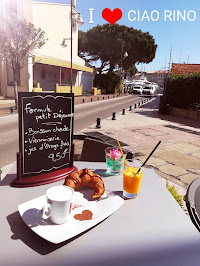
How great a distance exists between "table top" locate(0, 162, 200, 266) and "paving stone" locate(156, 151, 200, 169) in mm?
3828

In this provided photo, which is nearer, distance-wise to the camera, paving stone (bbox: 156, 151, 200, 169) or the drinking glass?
the drinking glass

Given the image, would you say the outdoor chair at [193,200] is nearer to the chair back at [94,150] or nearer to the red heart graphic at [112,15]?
the chair back at [94,150]

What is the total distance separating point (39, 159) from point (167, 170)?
3564 millimetres

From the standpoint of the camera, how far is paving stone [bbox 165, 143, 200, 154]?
6.11m

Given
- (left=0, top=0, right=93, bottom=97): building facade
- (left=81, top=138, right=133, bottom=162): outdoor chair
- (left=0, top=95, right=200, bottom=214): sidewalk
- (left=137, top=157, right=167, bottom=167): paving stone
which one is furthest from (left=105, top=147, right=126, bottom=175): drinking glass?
(left=0, top=0, right=93, bottom=97): building facade

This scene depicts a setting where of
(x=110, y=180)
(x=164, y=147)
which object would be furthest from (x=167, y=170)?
(x=110, y=180)

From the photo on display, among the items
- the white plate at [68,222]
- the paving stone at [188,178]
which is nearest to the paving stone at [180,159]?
the paving stone at [188,178]

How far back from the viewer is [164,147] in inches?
250

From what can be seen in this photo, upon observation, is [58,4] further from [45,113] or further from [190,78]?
[45,113]

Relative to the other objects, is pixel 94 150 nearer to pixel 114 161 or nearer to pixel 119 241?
pixel 114 161

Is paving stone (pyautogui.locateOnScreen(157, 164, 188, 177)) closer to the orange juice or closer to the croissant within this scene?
the orange juice

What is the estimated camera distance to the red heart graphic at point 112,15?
473 inches

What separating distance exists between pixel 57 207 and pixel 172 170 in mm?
3955

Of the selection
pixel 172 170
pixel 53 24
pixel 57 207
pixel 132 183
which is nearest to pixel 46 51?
pixel 53 24
